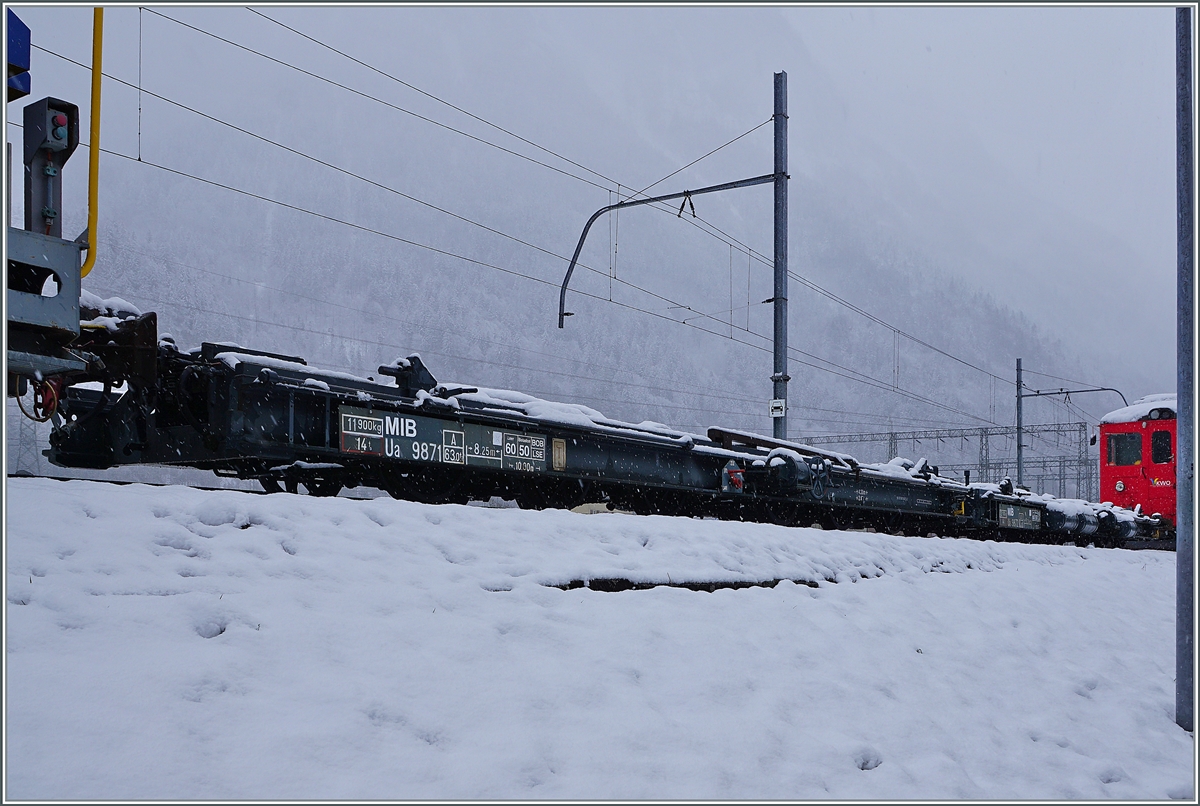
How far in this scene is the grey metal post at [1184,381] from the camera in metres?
6.06

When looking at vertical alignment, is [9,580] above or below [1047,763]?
above

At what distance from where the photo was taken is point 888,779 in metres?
4.25

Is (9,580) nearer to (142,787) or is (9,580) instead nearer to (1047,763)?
(142,787)

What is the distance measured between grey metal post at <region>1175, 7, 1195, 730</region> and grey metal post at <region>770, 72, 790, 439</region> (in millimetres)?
6813

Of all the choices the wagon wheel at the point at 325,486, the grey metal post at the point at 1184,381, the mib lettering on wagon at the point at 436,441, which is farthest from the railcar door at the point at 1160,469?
the wagon wheel at the point at 325,486

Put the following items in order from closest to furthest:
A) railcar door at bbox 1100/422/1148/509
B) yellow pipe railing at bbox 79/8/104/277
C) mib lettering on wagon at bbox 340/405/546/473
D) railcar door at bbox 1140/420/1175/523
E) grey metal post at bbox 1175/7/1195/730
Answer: yellow pipe railing at bbox 79/8/104/277 < grey metal post at bbox 1175/7/1195/730 < mib lettering on wagon at bbox 340/405/546/473 < railcar door at bbox 1140/420/1175/523 < railcar door at bbox 1100/422/1148/509

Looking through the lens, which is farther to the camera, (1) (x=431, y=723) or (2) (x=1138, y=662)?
(2) (x=1138, y=662)

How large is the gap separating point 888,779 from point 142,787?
3.14 metres

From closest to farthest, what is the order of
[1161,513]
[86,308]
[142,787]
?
[142,787] < [86,308] < [1161,513]

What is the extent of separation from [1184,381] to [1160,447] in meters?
18.5

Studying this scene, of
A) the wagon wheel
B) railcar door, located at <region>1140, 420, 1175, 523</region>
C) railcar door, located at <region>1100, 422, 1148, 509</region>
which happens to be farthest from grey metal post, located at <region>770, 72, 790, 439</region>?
railcar door, located at <region>1100, 422, 1148, 509</region>

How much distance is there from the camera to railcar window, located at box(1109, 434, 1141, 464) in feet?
73.9

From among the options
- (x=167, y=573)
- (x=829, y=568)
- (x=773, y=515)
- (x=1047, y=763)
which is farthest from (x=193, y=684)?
(x=773, y=515)

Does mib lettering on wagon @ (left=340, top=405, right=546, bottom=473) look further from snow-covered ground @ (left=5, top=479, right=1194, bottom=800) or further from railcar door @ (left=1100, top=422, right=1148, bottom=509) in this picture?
railcar door @ (left=1100, top=422, right=1148, bottom=509)
